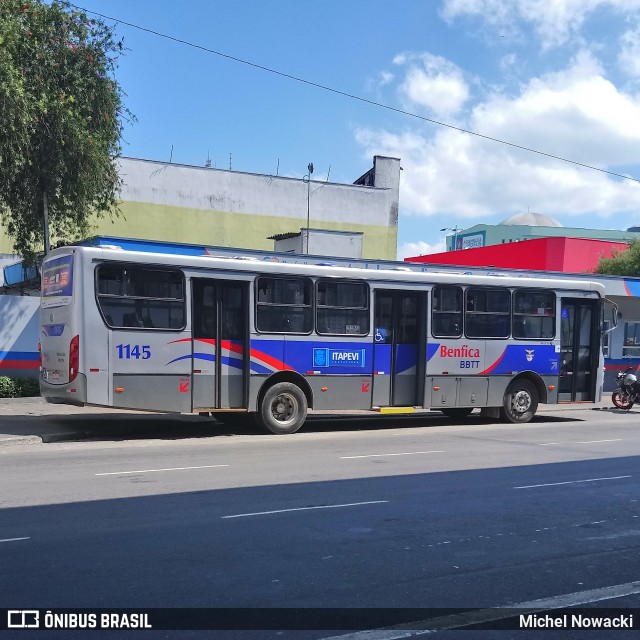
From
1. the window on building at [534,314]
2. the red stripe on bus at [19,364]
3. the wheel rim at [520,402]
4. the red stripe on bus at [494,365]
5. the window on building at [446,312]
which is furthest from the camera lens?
the red stripe on bus at [19,364]

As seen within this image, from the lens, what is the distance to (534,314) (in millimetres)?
18641

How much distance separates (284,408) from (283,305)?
6.83ft

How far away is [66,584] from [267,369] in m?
9.71

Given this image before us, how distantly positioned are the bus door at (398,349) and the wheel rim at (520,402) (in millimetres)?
2888

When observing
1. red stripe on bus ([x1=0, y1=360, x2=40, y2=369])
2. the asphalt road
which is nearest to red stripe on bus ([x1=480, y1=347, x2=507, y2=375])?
the asphalt road

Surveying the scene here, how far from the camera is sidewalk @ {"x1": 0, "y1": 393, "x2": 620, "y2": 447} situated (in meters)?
14.4

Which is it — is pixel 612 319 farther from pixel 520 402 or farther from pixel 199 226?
pixel 199 226

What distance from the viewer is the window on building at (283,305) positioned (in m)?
15.3

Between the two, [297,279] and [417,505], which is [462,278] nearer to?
[297,279]

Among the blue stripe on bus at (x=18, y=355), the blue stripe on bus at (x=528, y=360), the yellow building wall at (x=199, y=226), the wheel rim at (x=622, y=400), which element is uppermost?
the yellow building wall at (x=199, y=226)

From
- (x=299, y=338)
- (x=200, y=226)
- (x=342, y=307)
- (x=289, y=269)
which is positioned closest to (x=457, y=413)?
(x=342, y=307)

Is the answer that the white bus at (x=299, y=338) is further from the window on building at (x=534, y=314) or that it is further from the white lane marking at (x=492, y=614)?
the white lane marking at (x=492, y=614)

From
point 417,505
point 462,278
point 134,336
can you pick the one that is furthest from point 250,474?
point 462,278

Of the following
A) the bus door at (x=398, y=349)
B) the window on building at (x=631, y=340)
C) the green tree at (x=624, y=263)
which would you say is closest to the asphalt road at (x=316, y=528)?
the bus door at (x=398, y=349)
